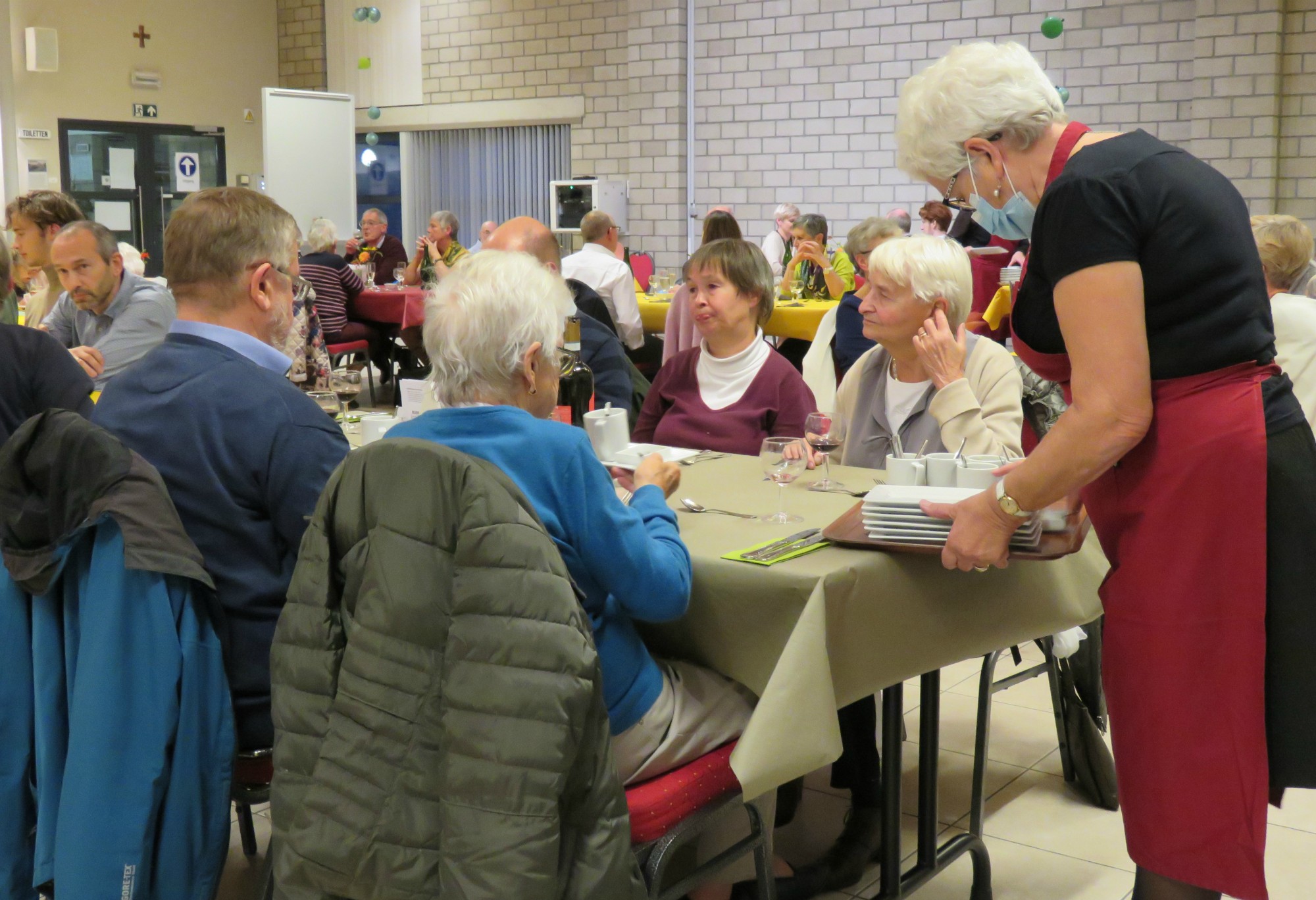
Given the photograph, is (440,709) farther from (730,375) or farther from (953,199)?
(730,375)

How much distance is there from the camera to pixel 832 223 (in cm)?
1094

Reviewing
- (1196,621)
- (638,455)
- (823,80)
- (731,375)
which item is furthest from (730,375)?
(823,80)

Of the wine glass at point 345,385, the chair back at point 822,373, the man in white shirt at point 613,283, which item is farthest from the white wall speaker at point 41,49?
the wine glass at point 345,385

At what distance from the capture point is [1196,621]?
1.69m

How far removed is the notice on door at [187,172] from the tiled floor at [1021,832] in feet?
39.4

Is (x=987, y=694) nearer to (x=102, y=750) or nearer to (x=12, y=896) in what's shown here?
(x=102, y=750)

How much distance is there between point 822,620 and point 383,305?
738cm

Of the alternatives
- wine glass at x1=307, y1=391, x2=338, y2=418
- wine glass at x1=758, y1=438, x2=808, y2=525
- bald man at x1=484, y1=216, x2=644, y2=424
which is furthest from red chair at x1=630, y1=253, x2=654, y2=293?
Answer: wine glass at x1=758, y1=438, x2=808, y2=525

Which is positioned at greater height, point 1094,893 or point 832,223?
point 832,223

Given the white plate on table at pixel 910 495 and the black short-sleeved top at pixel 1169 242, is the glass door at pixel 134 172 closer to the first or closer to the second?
the white plate on table at pixel 910 495

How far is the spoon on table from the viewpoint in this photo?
2182mm

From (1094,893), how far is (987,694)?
49cm

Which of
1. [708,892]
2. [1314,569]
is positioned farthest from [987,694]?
[1314,569]

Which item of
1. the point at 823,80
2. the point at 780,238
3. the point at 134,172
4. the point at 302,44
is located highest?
the point at 302,44
